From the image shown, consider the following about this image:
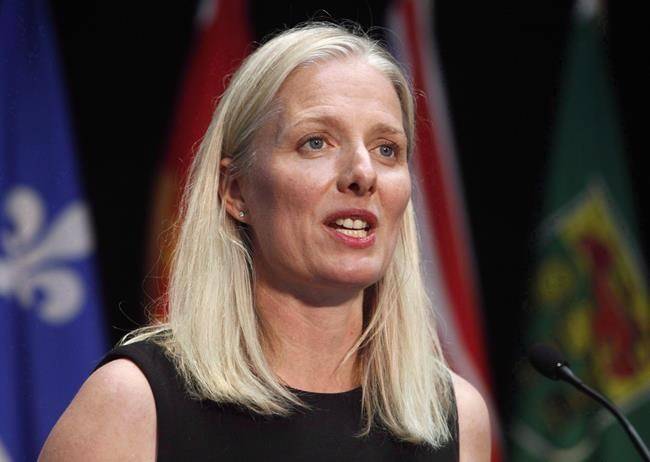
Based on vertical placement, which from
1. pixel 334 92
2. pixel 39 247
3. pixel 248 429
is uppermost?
pixel 334 92

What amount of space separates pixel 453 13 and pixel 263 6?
77cm

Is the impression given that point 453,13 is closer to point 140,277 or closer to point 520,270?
point 520,270

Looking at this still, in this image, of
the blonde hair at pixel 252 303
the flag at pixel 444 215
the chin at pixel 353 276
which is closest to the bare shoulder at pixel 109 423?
the blonde hair at pixel 252 303

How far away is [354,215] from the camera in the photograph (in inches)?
76.5

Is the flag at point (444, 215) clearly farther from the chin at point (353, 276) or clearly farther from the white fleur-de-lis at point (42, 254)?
the chin at point (353, 276)

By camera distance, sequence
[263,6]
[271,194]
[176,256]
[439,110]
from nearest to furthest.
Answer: [271,194] → [176,256] → [263,6] → [439,110]

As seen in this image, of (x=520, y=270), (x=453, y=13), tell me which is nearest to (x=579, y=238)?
(x=520, y=270)

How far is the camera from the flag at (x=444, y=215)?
13.2 ft

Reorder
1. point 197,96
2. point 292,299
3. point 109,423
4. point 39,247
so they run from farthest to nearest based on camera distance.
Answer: point 197,96
point 39,247
point 292,299
point 109,423

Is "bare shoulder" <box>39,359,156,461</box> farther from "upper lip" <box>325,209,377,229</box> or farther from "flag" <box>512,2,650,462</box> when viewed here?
"flag" <box>512,2,650,462</box>

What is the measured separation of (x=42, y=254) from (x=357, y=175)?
1.81 metres

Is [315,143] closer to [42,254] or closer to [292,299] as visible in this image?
[292,299]

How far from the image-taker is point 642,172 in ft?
14.3

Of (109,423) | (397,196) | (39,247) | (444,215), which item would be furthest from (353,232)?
(444,215)
